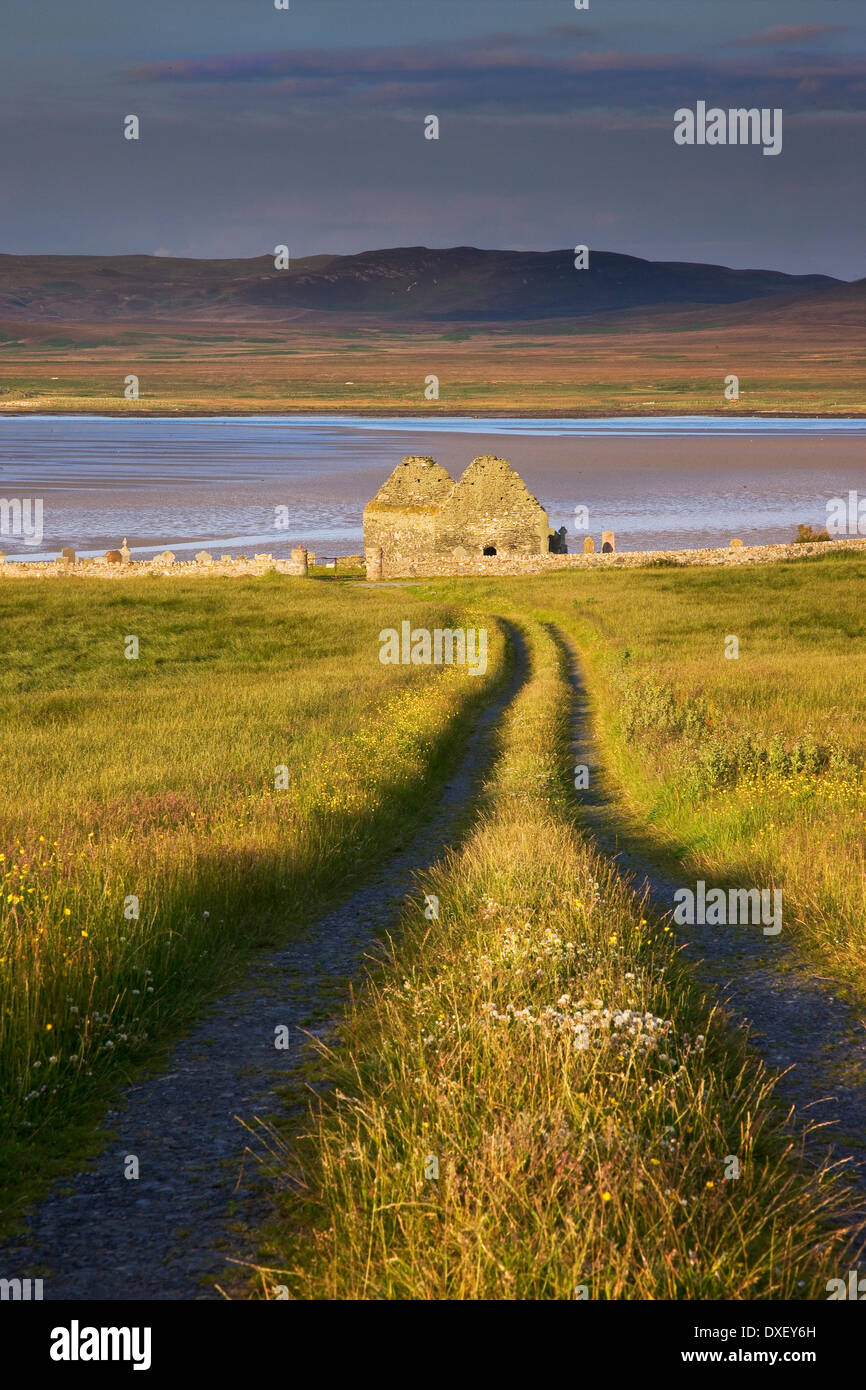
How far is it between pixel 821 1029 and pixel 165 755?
10.9m

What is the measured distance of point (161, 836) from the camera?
10234 millimetres

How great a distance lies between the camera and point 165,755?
16.2m

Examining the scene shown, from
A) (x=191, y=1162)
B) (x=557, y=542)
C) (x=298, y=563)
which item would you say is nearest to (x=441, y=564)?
→ (x=557, y=542)

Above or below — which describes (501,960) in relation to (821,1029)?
above

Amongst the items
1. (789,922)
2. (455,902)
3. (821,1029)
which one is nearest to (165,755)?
(455,902)

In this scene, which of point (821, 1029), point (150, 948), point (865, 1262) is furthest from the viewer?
point (150, 948)

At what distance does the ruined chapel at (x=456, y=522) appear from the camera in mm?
64562

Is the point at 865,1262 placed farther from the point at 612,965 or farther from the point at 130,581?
the point at 130,581

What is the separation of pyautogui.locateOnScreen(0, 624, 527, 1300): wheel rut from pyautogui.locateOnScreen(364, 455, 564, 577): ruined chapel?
184ft

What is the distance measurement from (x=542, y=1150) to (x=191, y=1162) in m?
1.81

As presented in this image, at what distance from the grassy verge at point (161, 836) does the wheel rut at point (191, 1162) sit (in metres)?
0.22

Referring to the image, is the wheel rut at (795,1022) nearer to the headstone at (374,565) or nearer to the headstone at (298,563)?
the headstone at (298,563)

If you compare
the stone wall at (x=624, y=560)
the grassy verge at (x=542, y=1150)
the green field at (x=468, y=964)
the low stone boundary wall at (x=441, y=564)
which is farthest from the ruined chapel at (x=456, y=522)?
the grassy verge at (x=542, y=1150)

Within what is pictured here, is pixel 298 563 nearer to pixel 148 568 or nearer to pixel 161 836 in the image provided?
pixel 148 568
